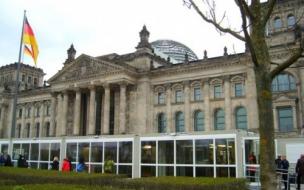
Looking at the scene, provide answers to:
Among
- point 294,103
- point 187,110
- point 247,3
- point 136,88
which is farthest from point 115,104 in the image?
point 247,3

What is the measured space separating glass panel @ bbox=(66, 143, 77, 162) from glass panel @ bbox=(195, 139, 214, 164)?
44.9 feet

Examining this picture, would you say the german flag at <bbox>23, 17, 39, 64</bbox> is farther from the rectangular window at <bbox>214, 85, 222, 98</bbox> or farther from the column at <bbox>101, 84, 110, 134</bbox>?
the rectangular window at <bbox>214, 85, 222, 98</bbox>

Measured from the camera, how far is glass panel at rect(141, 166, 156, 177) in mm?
32084

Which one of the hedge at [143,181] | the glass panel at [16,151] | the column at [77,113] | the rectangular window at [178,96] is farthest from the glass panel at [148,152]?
the column at [77,113]

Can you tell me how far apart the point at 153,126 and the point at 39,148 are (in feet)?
73.5

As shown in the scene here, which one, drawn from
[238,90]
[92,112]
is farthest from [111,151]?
[92,112]

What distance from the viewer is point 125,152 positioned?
112ft

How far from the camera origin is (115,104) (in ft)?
205

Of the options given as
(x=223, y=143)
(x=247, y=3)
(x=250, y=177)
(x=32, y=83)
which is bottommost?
(x=250, y=177)

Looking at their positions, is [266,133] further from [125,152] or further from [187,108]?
[187,108]

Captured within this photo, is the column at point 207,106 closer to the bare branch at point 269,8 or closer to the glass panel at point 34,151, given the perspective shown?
the glass panel at point 34,151

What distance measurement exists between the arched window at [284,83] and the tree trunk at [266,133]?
128ft

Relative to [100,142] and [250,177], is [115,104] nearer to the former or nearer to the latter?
[100,142]

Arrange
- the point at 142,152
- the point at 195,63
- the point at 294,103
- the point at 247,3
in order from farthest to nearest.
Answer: the point at 195,63, the point at 294,103, the point at 142,152, the point at 247,3
